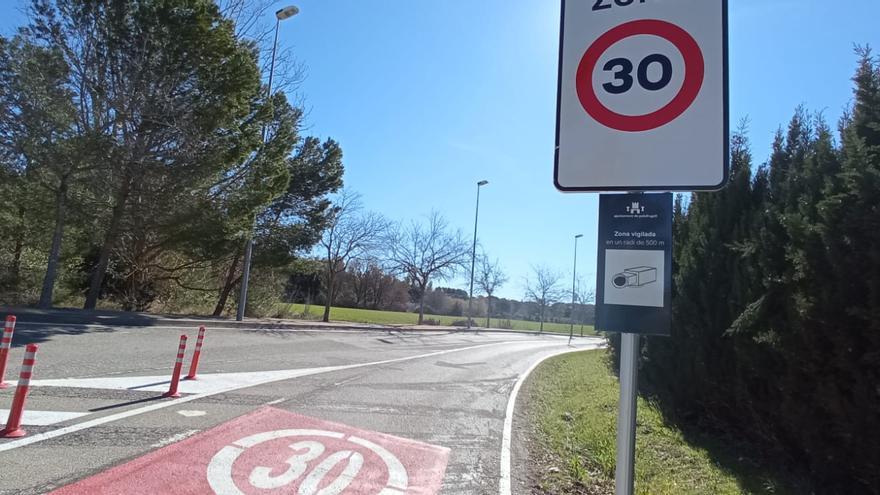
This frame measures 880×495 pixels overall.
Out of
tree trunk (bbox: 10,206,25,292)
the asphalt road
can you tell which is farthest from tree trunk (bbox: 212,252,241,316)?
the asphalt road

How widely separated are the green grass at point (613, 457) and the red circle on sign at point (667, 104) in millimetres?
4319

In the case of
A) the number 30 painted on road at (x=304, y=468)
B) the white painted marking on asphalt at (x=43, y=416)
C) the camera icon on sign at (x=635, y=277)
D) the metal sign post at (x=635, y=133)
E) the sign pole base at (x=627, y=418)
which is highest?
the metal sign post at (x=635, y=133)

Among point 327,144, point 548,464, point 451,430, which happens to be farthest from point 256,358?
point 327,144

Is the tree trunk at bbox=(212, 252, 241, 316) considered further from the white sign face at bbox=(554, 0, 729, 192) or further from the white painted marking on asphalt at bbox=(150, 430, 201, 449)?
the white sign face at bbox=(554, 0, 729, 192)

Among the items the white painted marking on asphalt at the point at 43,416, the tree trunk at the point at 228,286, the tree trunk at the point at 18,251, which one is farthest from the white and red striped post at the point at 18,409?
the tree trunk at the point at 228,286

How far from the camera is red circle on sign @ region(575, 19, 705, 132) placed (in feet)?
6.00

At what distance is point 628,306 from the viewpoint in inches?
68.3

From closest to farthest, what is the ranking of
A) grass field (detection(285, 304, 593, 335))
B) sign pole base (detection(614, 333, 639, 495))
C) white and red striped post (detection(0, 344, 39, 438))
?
sign pole base (detection(614, 333, 639, 495)) → white and red striped post (detection(0, 344, 39, 438)) → grass field (detection(285, 304, 593, 335))

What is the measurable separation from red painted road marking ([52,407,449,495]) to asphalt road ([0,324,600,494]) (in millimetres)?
27

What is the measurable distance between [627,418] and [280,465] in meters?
3.96

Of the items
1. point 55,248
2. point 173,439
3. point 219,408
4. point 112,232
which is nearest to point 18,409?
point 173,439

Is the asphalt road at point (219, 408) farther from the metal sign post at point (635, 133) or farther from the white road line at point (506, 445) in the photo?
the metal sign post at point (635, 133)

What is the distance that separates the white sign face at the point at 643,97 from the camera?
178cm

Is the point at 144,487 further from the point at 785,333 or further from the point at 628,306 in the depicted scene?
the point at 785,333
